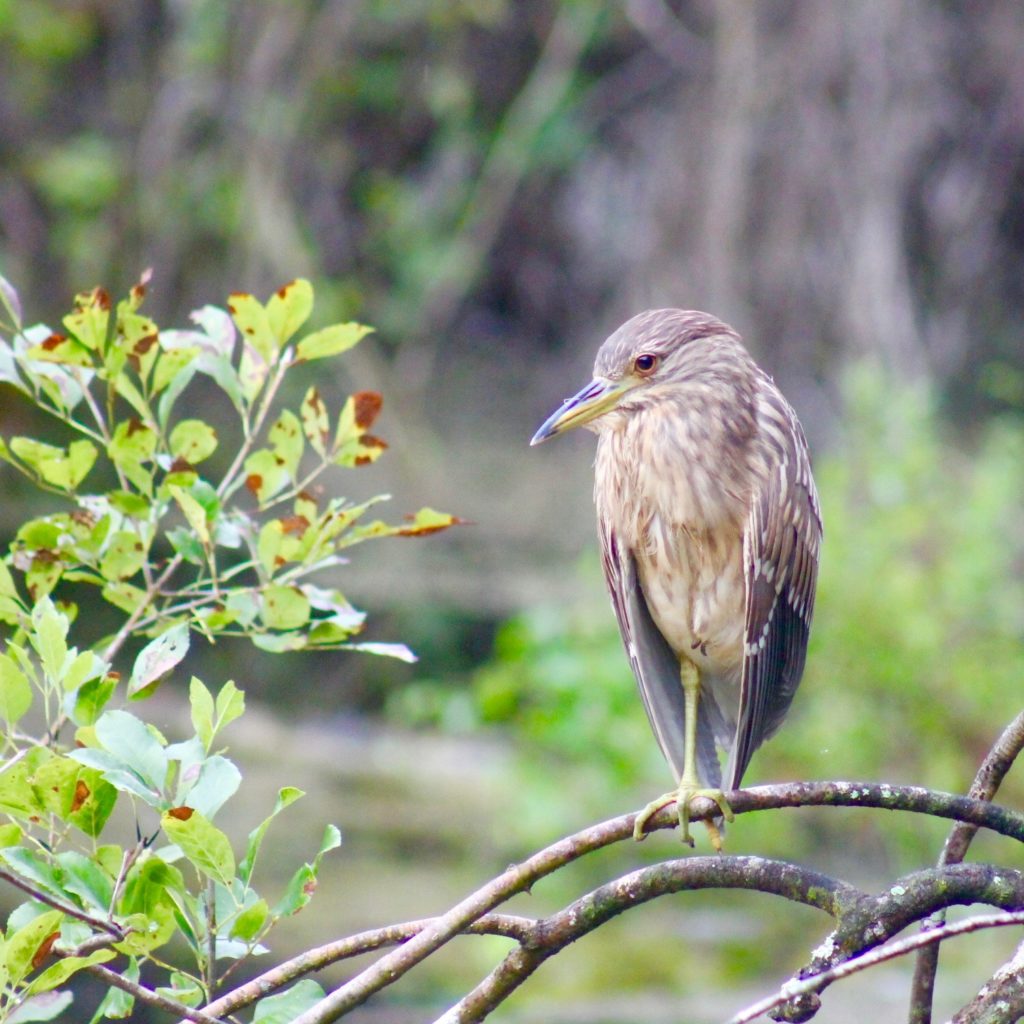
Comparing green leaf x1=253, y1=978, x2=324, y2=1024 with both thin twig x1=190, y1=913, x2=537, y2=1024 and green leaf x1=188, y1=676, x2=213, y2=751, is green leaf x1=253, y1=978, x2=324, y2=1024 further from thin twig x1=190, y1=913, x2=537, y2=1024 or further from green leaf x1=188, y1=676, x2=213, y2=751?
green leaf x1=188, y1=676, x2=213, y2=751

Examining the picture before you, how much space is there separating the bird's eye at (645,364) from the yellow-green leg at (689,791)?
0.43 m

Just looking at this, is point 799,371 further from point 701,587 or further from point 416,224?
point 701,587

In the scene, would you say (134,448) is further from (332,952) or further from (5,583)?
(332,952)

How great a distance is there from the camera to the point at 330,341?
4.78 feet

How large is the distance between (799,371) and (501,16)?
169cm

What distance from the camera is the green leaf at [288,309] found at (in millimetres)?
1456

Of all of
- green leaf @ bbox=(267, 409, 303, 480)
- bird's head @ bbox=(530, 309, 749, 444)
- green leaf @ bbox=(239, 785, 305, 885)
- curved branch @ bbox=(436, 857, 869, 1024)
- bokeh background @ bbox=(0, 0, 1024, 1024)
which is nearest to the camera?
green leaf @ bbox=(239, 785, 305, 885)

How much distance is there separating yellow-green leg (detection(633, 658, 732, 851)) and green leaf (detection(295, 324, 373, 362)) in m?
0.54

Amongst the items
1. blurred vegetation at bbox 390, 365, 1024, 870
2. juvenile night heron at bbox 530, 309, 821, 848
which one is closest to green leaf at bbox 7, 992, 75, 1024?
juvenile night heron at bbox 530, 309, 821, 848

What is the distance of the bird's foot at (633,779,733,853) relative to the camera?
1.73 meters

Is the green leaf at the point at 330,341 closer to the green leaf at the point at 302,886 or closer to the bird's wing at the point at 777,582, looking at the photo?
the green leaf at the point at 302,886

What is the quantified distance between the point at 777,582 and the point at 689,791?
0.34 meters

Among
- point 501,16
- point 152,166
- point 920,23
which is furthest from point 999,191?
point 152,166

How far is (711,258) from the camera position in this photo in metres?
5.02
